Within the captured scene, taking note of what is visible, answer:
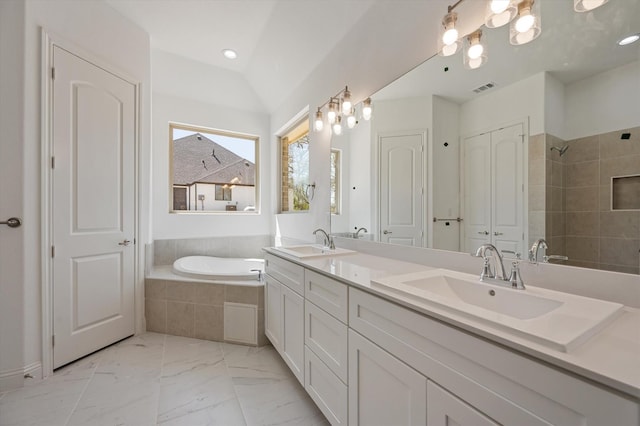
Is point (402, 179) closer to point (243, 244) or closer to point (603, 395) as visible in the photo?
point (603, 395)

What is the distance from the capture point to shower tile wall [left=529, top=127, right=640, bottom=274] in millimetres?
874

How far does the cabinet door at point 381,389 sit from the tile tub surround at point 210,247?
271 centimetres

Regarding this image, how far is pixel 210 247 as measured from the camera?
343cm

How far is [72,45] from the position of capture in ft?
6.59

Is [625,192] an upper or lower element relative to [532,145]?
lower

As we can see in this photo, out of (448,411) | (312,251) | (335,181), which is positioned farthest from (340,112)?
(448,411)

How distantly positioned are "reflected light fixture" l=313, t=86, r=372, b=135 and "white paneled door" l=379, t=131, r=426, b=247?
1.03 feet

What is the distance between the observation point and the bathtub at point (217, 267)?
8.25 ft

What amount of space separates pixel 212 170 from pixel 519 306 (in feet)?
11.4

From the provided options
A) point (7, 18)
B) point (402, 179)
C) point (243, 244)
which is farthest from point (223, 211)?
point (402, 179)

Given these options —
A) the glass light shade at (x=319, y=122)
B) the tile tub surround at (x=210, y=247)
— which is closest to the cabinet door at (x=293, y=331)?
the glass light shade at (x=319, y=122)

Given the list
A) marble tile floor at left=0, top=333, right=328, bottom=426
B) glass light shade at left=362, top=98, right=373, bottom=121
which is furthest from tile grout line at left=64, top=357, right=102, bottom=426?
glass light shade at left=362, top=98, right=373, bottom=121

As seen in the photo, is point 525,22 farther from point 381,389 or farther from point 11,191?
point 11,191

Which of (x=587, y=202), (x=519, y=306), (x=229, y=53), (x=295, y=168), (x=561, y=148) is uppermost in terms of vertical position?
(x=229, y=53)
